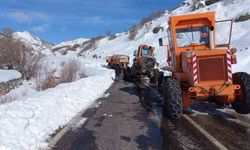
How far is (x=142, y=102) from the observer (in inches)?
567

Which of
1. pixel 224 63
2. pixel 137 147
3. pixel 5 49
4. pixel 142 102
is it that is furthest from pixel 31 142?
pixel 5 49

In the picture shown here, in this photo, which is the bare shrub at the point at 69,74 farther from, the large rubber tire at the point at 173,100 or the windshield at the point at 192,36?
the large rubber tire at the point at 173,100

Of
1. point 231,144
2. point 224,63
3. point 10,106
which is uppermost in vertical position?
point 224,63

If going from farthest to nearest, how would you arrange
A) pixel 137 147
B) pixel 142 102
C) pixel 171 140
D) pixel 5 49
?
pixel 5 49
pixel 142 102
pixel 171 140
pixel 137 147

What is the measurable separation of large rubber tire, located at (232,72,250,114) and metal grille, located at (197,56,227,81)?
0.58 metres

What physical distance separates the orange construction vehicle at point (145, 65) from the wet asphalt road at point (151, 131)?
10.8 m

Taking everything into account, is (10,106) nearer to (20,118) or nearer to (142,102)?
(20,118)

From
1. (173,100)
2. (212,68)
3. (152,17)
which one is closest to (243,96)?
(212,68)

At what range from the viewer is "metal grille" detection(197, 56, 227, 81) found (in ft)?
35.2

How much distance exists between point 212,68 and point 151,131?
2.90m

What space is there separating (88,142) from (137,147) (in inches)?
43.7

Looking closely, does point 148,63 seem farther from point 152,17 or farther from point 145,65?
point 152,17

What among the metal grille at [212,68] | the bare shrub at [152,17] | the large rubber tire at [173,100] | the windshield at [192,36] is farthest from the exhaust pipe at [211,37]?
the bare shrub at [152,17]

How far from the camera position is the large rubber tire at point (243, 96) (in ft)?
35.2
